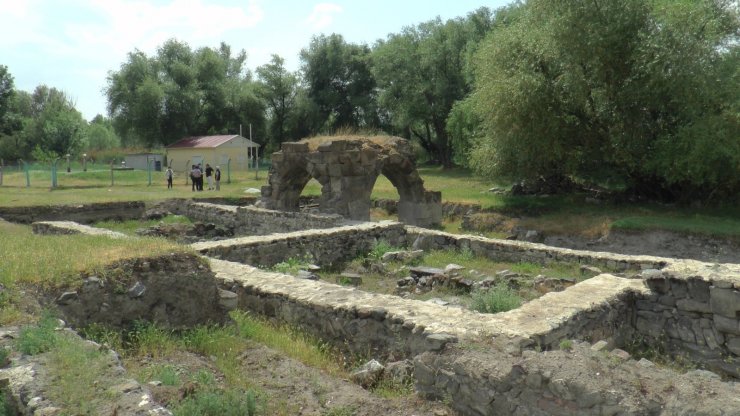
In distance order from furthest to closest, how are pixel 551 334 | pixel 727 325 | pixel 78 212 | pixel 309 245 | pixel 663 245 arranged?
pixel 78 212, pixel 663 245, pixel 309 245, pixel 727 325, pixel 551 334

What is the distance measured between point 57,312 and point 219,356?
159cm

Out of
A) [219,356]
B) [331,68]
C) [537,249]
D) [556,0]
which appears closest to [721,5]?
[556,0]

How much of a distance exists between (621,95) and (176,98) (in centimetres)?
3797

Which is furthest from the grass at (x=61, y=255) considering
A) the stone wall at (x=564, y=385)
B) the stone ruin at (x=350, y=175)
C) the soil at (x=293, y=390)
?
the stone ruin at (x=350, y=175)

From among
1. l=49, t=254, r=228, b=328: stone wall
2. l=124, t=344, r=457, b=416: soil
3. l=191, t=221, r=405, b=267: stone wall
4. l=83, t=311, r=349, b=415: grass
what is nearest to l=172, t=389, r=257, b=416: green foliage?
l=83, t=311, r=349, b=415: grass

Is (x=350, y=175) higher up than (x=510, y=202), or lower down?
higher up

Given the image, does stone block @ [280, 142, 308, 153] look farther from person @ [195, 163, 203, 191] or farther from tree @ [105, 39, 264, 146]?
tree @ [105, 39, 264, 146]

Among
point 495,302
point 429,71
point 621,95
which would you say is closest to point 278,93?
point 429,71

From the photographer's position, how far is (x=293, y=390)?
16.4ft

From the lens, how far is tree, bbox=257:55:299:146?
168 ft

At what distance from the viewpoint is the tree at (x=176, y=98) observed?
153ft

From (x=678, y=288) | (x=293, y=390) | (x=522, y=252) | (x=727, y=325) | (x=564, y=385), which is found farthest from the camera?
(x=522, y=252)

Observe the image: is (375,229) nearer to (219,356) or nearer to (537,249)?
(537,249)

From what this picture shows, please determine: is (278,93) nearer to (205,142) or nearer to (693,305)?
(205,142)
